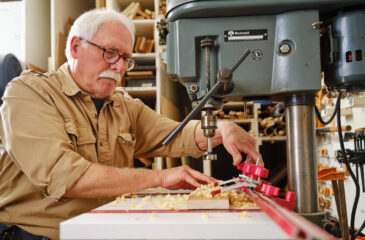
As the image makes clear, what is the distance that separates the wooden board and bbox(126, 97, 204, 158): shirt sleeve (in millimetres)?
849

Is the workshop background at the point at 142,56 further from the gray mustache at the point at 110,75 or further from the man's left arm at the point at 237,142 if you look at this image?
the man's left arm at the point at 237,142

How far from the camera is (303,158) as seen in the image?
0.84 m

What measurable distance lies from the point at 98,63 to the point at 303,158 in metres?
1.04

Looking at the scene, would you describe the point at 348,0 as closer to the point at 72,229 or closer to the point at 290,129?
the point at 290,129

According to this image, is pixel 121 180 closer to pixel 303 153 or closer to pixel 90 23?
pixel 303 153

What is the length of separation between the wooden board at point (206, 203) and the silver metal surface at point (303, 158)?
0.71ft

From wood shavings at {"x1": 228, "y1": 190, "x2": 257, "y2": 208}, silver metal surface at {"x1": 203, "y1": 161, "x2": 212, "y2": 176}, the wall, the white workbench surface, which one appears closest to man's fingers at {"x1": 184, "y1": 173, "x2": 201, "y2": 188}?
wood shavings at {"x1": 228, "y1": 190, "x2": 257, "y2": 208}

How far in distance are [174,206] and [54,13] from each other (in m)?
2.21

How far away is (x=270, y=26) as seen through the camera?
872mm

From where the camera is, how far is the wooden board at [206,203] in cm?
77

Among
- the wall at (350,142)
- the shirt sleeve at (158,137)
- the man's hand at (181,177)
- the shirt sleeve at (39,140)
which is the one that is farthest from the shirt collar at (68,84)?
the wall at (350,142)

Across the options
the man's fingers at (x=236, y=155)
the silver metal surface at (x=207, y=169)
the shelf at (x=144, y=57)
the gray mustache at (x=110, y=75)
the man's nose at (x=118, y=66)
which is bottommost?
the silver metal surface at (x=207, y=169)

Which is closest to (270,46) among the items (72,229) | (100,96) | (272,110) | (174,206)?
(174,206)

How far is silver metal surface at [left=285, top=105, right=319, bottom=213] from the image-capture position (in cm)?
83
